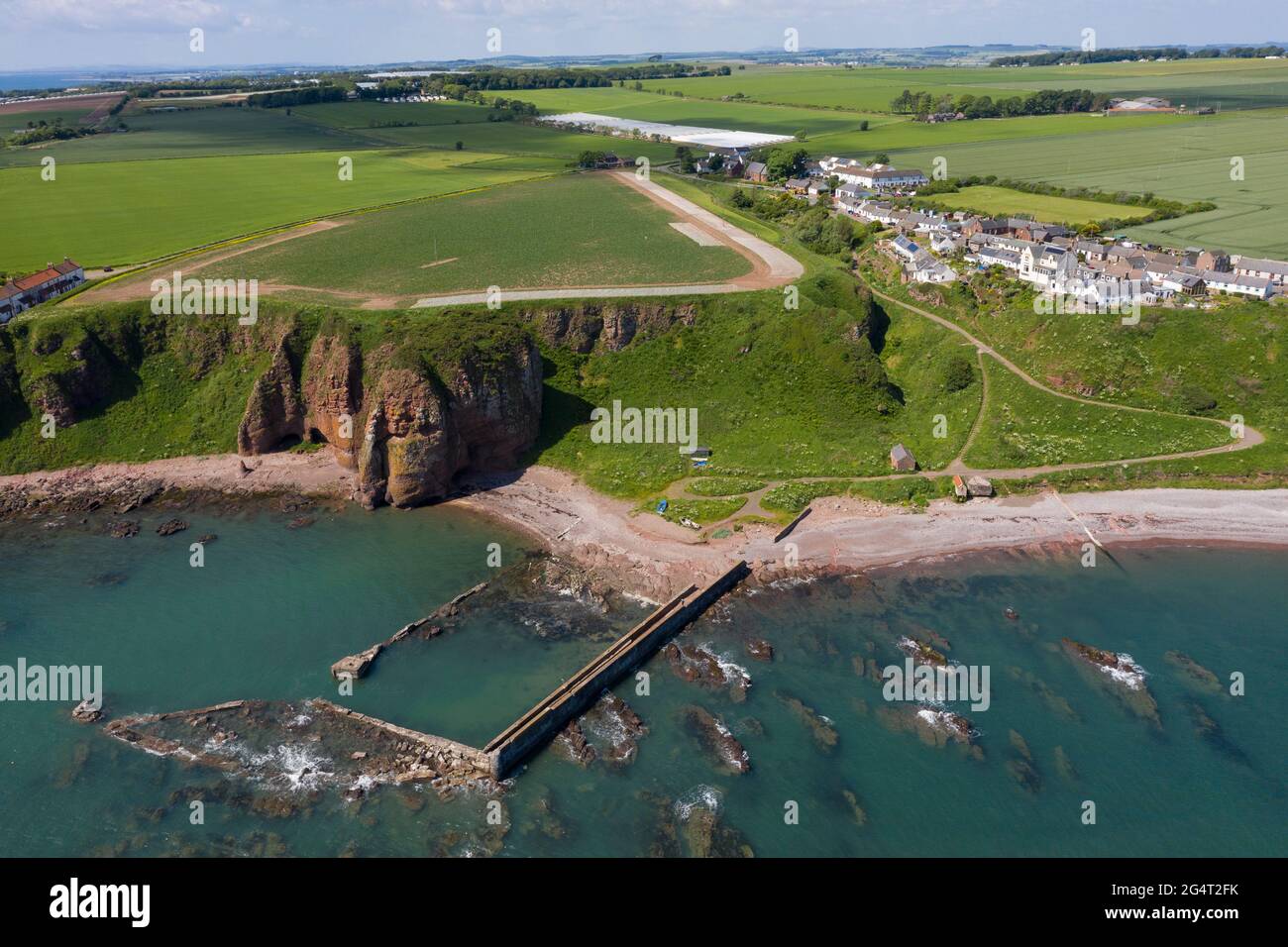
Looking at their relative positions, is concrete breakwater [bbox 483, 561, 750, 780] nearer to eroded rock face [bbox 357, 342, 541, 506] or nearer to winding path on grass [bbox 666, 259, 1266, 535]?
winding path on grass [bbox 666, 259, 1266, 535]

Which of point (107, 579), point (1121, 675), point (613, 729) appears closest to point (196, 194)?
point (107, 579)

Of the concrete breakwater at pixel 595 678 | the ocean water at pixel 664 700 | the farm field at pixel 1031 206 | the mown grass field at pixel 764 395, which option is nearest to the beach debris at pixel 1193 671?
the ocean water at pixel 664 700

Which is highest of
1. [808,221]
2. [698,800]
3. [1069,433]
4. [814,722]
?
[808,221]

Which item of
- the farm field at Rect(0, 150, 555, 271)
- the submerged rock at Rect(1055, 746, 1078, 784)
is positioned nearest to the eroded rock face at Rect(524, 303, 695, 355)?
the submerged rock at Rect(1055, 746, 1078, 784)

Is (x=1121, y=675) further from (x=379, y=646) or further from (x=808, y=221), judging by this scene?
(x=808, y=221)

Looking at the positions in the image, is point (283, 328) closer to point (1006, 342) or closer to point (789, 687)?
point (789, 687)
